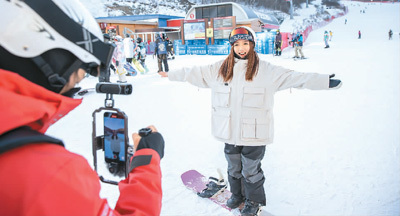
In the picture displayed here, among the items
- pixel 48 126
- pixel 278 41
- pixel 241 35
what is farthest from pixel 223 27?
pixel 48 126

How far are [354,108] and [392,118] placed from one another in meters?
0.75

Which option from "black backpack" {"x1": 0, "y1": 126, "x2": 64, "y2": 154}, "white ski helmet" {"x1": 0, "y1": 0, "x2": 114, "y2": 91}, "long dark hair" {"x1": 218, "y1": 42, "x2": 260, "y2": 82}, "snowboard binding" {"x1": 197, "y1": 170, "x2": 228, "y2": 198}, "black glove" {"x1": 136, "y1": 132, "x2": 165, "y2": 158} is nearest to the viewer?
"black backpack" {"x1": 0, "y1": 126, "x2": 64, "y2": 154}

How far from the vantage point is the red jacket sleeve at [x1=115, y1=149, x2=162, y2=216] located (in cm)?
84

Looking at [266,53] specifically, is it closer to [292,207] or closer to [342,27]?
[292,207]

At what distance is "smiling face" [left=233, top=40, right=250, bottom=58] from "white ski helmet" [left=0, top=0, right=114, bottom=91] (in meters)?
1.51

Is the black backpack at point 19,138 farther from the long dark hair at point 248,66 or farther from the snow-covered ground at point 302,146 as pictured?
the snow-covered ground at point 302,146

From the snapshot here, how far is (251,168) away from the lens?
7.49ft

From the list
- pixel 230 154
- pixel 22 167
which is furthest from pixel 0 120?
pixel 230 154

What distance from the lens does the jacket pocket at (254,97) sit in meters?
2.21

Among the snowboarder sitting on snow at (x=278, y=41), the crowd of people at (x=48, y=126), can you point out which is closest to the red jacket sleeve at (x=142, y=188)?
the crowd of people at (x=48, y=126)

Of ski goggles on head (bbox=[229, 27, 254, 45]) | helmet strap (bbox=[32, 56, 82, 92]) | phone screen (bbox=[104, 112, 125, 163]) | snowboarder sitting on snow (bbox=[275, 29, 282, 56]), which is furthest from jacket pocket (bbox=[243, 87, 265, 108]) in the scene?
snowboarder sitting on snow (bbox=[275, 29, 282, 56])

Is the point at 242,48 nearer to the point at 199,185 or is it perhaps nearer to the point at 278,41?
the point at 199,185

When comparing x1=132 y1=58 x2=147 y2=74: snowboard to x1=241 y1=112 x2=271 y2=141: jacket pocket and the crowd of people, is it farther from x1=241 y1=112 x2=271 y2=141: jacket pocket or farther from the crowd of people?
the crowd of people

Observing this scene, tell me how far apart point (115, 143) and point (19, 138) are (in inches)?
28.7
